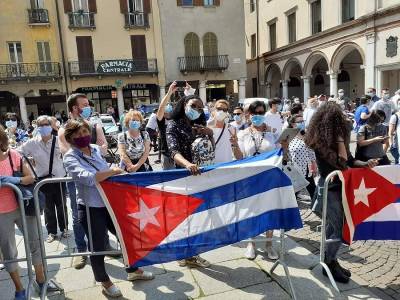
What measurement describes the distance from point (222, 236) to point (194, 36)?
26.5m

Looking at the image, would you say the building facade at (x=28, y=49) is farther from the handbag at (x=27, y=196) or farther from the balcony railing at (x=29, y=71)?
the handbag at (x=27, y=196)

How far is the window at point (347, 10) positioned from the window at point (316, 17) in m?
2.48

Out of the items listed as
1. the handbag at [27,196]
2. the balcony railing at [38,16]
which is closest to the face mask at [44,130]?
the handbag at [27,196]

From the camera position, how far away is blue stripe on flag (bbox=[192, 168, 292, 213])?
3557 mm

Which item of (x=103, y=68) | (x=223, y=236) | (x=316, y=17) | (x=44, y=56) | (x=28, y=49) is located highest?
(x=316, y=17)

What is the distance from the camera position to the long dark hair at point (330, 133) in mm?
3707

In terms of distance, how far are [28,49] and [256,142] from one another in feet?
85.8

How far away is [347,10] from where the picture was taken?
22.0 metres

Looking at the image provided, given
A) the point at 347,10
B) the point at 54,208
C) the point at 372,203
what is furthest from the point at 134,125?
the point at 347,10

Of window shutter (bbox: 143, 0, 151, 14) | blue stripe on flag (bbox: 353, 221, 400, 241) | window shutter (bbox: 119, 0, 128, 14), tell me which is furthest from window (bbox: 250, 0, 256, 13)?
blue stripe on flag (bbox: 353, 221, 400, 241)

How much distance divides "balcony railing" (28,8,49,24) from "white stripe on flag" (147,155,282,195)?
26.9 meters

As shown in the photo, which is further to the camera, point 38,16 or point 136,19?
point 136,19

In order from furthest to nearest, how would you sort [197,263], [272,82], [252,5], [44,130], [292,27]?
[252,5] → [272,82] → [292,27] → [44,130] → [197,263]

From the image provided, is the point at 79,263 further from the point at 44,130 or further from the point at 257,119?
the point at 257,119
